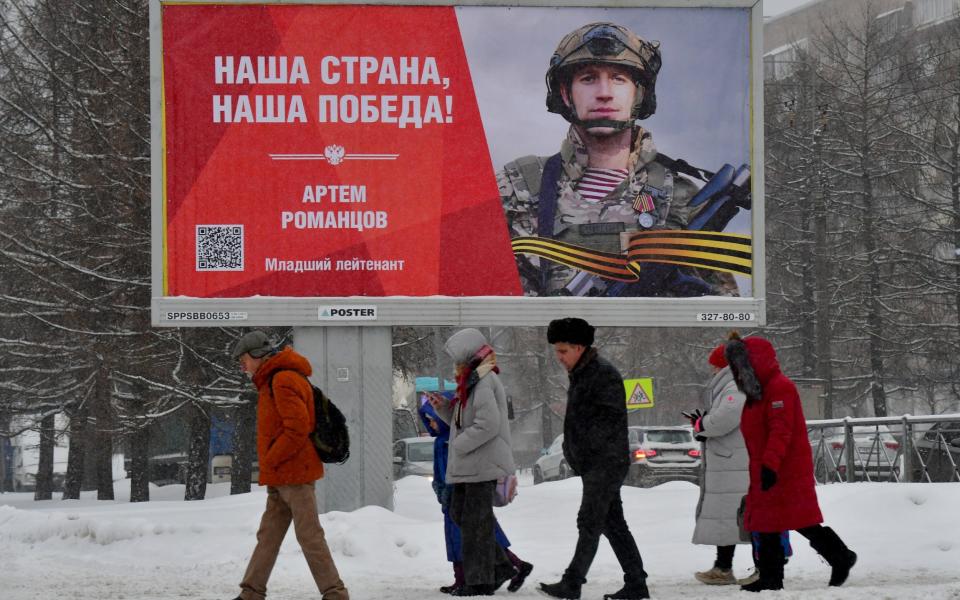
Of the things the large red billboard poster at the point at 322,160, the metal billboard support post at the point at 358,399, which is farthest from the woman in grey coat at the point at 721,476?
the metal billboard support post at the point at 358,399

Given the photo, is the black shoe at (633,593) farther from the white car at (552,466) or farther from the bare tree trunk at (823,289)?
the bare tree trunk at (823,289)

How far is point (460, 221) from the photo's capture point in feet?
49.6

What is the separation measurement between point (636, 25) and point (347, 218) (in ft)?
12.6

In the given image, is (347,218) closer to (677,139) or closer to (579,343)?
(677,139)

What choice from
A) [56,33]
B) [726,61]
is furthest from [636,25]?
[56,33]

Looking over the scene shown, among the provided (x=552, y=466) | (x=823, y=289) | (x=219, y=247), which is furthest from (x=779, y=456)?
(x=823, y=289)

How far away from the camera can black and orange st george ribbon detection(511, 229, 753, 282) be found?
1529 cm

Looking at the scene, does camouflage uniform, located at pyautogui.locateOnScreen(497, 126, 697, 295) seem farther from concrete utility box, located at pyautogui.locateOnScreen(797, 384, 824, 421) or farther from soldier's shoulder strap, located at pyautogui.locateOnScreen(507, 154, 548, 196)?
concrete utility box, located at pyautogui.locateOnScreen(797, 384, 824, 421)

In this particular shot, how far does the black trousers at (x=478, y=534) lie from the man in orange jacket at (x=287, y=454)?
955 mm

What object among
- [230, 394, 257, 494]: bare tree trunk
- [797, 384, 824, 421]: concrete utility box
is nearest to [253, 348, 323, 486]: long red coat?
[230, 394, 257, 494]: bare tree trunk

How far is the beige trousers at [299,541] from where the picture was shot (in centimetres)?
817

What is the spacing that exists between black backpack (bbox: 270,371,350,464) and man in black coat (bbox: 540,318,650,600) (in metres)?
1.36

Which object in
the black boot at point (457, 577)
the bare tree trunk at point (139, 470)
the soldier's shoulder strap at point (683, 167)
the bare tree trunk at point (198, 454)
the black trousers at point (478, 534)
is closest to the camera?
the black trousers at point (478, 534)

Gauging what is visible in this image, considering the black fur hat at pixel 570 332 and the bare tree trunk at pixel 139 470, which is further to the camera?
the bare tree trunk at pixel 139 470
